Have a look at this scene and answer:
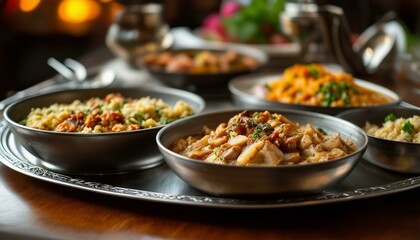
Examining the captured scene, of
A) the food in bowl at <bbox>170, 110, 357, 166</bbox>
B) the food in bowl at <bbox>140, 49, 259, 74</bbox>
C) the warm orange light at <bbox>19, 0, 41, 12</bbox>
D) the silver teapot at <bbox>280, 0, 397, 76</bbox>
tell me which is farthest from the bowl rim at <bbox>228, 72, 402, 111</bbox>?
the warm orange light at <bbox>19, 0, 41, 12</bbox>

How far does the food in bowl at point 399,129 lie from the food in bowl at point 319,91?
0.40 meters

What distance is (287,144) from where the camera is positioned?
5.33 feet

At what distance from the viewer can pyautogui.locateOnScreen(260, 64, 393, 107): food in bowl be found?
241 centimetres

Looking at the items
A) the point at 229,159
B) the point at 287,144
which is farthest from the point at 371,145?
the point at 229,159

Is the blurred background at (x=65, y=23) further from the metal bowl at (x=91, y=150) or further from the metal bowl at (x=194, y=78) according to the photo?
the metal bowl at (x=91, y=150)

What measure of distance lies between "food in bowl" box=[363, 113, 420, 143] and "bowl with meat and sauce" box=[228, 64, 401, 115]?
0.30m

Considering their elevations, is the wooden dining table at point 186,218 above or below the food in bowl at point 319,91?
below

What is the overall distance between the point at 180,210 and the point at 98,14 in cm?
543

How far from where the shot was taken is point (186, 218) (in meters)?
1.55

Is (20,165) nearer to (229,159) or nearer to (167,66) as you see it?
(229,159)

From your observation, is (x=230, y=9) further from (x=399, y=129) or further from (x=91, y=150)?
(x=91, y=150)

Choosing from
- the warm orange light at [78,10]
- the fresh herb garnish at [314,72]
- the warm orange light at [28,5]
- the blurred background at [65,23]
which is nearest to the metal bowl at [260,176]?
the fresh herb garnish at [314,72]

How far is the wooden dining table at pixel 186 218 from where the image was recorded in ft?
4.76

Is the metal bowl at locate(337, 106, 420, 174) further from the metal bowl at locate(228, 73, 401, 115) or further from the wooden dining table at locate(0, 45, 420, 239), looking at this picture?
the metal bowl at locate(228, 73, 401, 115)
